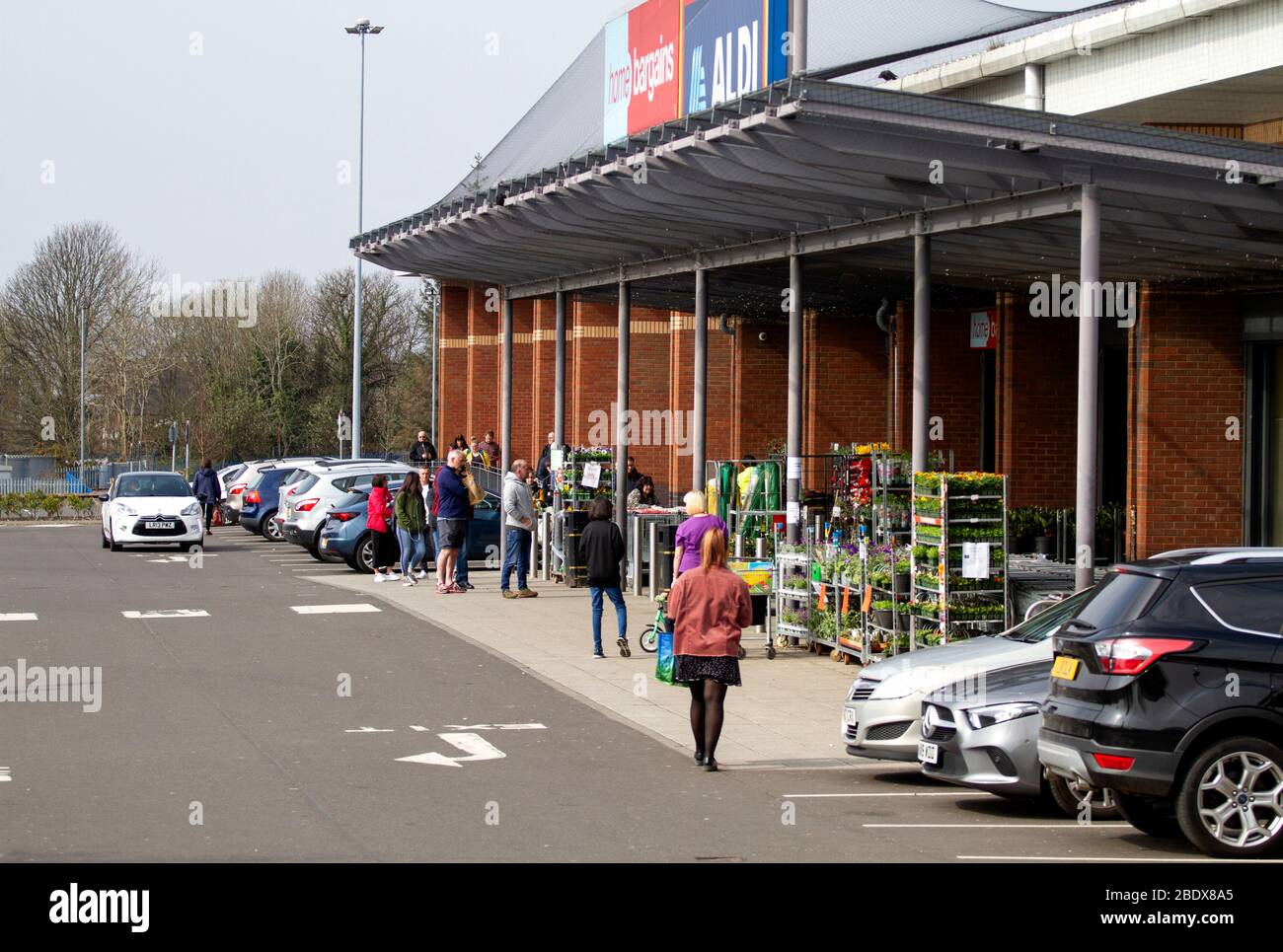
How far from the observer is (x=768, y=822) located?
941 cm

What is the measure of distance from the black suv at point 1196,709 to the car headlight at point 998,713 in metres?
1.36

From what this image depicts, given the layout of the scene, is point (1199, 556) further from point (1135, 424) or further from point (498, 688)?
point (1135, 424)

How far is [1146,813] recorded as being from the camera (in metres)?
8.85

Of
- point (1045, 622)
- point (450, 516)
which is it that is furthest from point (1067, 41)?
point (1045, 622)

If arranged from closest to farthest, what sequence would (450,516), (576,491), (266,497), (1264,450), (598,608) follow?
1. (598,608)
2. (1264,450)
3. (450,516)
4. (576,491)
5. (266,497)

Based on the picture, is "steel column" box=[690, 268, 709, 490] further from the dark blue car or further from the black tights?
the dark blue car

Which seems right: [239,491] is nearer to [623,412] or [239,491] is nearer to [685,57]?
[623,412]

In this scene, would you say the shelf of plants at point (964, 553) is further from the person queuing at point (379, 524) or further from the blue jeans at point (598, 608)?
the person queuing at point (379, 524)

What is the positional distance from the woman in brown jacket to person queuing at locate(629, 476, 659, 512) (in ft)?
42.3

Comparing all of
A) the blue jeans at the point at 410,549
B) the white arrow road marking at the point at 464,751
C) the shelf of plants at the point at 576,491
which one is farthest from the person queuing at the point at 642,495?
the white arrow road marking at the point at 464,751

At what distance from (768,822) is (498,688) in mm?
5932

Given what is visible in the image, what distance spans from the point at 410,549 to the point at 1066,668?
57.9 ft

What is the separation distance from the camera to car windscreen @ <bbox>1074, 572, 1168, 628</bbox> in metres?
8.48

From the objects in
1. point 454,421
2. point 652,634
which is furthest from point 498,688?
point 454,421
